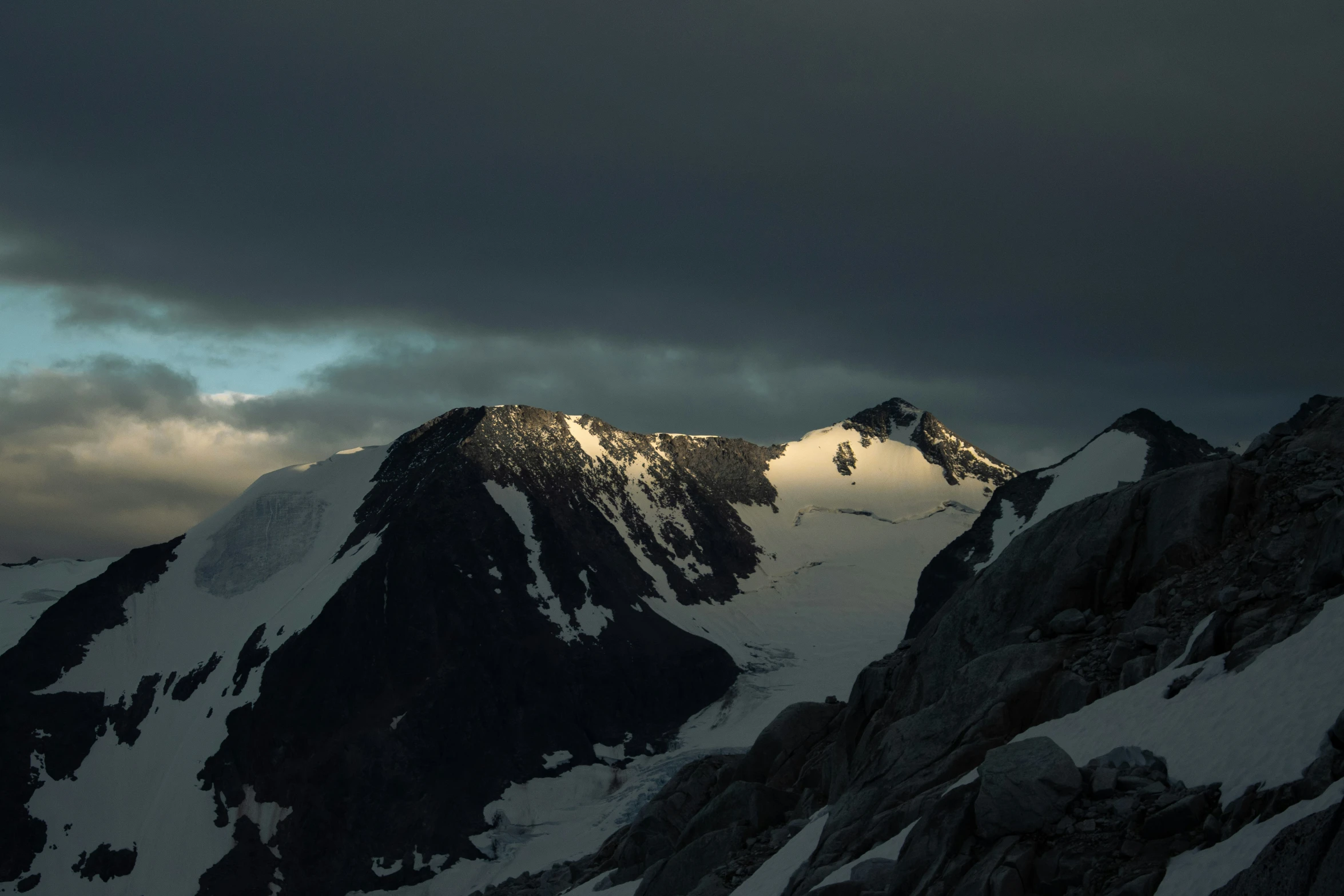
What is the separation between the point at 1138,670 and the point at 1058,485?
13135 cm

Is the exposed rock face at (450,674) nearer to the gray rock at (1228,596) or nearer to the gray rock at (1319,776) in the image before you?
the gray rock at (1228,596)

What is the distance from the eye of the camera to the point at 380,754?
13162 centimetres

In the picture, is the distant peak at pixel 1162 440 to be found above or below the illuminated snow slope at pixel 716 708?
above

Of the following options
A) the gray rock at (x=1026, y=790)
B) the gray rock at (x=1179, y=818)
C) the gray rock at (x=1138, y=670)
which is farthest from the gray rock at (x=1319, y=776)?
the gray rock at (x=1138, y=670)

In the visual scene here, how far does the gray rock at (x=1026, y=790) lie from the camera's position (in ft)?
75.6

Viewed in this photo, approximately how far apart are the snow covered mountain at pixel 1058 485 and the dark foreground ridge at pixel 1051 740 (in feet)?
338

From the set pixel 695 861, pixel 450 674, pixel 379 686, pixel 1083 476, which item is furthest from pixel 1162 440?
pixel 695 861

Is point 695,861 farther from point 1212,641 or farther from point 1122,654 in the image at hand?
point 1212,641

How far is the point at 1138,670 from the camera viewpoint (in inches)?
1145

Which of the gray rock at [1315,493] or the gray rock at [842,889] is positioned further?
the gray rock at [1315,493]

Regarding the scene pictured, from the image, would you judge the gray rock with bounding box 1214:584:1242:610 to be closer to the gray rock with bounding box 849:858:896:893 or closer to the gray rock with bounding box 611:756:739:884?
the gray rock with bounding box 849:858:896:893

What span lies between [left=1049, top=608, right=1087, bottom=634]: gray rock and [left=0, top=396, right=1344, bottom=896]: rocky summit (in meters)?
0.26

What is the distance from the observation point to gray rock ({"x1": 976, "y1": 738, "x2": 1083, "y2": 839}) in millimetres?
23047

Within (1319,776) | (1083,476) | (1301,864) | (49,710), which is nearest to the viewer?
(1301,864)
